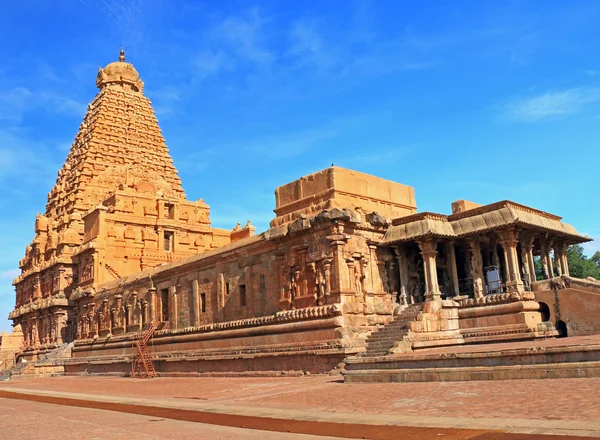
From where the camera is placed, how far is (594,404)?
9375 millimetres

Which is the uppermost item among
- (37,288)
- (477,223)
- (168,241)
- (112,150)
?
(112,150)

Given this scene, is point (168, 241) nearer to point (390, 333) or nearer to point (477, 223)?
point (390, 333)

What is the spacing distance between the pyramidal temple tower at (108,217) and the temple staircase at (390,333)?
28338 mm

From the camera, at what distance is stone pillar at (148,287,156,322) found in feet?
120

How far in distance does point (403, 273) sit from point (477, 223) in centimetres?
417

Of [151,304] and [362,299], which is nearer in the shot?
[362,299]

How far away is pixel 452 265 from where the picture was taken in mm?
25578

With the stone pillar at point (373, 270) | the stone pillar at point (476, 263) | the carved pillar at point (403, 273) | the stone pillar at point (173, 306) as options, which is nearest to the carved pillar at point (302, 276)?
the stone pillar at point (373, 270)

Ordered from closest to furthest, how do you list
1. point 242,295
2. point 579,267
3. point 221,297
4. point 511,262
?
point 511,262
point 242,295
point 221,297
point 579,267

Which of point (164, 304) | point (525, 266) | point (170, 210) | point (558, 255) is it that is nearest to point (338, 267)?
point (525, 266)

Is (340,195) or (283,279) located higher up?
(340,195)

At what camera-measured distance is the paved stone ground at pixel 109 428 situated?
912 cm

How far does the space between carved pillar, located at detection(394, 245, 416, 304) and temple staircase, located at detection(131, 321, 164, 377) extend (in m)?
16.3

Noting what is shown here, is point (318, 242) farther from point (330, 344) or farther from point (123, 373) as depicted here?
point (123, 373)
